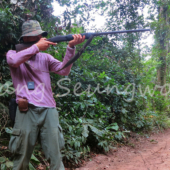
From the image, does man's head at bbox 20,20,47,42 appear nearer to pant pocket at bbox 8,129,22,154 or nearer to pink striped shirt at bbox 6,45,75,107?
pink striped shirt at bbox 6,45,75,107

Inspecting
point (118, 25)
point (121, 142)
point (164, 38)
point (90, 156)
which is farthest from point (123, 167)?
point (164, 38)

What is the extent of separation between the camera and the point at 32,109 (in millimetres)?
1739

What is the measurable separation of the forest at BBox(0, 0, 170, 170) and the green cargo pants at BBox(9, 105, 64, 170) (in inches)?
25.0

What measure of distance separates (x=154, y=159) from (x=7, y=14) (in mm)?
3849

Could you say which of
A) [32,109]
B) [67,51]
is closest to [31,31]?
[67,51]

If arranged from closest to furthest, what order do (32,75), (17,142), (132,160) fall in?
(17,142), (32,75), (132,160)

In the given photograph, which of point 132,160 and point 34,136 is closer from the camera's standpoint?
point 34,136

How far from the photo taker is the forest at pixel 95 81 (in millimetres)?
3008

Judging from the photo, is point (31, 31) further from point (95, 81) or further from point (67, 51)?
point (95, 81)

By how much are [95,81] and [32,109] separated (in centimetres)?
317

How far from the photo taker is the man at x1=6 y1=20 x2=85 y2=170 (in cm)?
167

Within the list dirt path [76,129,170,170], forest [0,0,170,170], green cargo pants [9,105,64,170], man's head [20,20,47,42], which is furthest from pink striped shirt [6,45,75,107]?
dirt path [76,129,170,170]

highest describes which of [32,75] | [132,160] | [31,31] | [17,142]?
[31,31]

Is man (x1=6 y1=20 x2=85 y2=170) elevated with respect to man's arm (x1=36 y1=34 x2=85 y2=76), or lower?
lower
